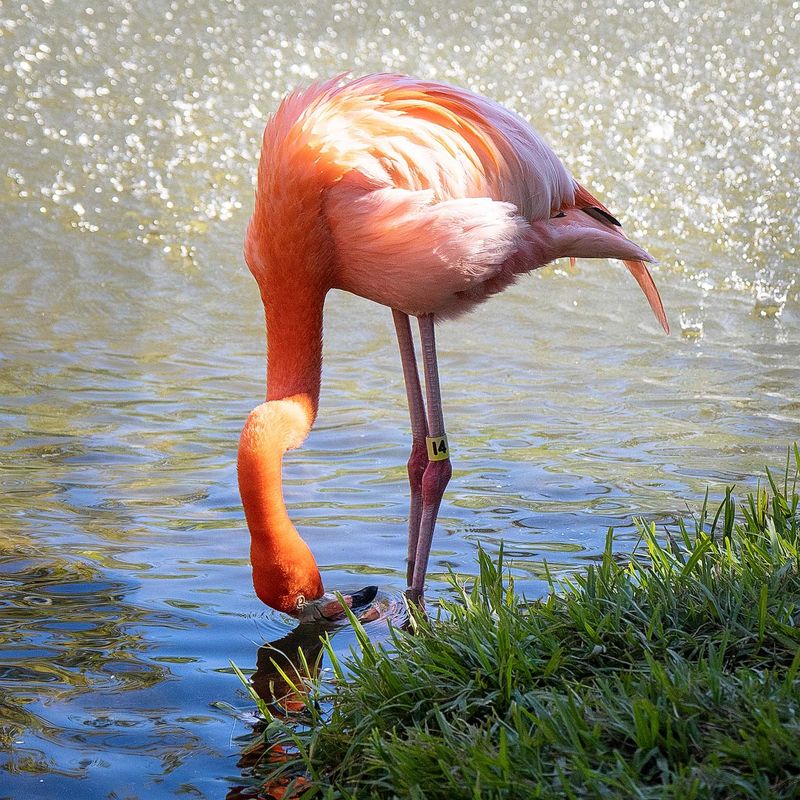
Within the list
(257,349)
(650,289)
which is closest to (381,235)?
(650,289)

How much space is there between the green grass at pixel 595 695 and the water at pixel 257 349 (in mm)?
338

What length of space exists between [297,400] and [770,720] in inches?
69.6

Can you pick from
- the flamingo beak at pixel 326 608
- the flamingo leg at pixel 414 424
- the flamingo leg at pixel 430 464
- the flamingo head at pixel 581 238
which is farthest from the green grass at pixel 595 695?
the flamingo head at pixel 581 238

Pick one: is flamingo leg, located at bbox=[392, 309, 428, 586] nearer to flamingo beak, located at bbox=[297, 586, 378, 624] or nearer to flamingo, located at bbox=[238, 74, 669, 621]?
flamingo, located at bbox=[238, 74, 669, 621]

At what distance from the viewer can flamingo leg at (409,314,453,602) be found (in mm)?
3307

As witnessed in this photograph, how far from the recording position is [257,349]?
273 inches

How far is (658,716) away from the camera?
6.66ft

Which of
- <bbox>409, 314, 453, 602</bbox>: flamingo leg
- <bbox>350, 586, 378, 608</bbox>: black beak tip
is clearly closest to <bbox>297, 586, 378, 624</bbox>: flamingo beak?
<bbox>350, 586, 378, 608</bbox>: black beak tip

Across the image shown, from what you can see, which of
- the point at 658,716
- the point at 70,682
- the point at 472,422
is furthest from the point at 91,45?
the point at 658,716

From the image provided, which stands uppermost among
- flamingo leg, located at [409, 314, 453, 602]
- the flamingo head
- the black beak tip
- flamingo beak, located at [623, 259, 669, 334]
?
the flamingo head

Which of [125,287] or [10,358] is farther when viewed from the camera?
[125,287]

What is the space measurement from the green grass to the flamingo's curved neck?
310 mm

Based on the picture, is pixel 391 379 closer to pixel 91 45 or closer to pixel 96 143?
pixel 96 143

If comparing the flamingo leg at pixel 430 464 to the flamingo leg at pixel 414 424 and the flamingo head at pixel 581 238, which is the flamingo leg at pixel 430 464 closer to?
the flamingo leg at pixel 414 424
